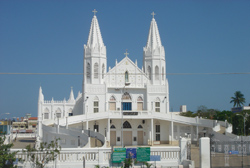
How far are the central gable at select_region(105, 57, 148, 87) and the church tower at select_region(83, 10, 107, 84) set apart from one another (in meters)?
1.52

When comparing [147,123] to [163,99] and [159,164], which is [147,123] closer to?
[163,99]

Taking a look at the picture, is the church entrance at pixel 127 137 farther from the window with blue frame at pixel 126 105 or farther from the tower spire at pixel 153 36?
the tower spire at pixel 153 36

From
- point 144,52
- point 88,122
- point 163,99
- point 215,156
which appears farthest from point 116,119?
point 215,156

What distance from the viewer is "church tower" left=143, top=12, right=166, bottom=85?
59.3 m

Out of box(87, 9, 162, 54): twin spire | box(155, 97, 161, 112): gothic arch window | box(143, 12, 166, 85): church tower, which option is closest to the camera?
box(155, 97, 161, 112): gothic arch window

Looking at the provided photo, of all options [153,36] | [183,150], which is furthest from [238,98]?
[183,150]

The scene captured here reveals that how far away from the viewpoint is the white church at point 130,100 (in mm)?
54031

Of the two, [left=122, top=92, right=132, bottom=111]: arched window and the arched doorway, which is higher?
[left=122, top=92, right=132, bottom=111]: arched window

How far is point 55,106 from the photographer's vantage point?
71688 mm

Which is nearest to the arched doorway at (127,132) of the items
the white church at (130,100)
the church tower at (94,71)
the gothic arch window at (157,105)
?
the white church at (130,100)

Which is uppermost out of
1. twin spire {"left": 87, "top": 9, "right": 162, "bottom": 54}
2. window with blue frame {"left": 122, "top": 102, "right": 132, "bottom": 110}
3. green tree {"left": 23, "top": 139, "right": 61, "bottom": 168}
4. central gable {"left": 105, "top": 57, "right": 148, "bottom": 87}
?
twin spire {"left": 87, "top": 9, "right": 162, "bottom": 54}

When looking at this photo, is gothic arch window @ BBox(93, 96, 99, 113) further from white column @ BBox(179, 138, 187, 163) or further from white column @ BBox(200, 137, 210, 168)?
white column @ BBox(200, 137, 210, 168)

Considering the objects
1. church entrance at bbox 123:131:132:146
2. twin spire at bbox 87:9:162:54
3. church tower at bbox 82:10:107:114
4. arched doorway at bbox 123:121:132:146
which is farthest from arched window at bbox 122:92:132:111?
twin spire at bbox 87:9:162:54

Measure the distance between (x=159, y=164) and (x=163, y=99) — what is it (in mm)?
38471
